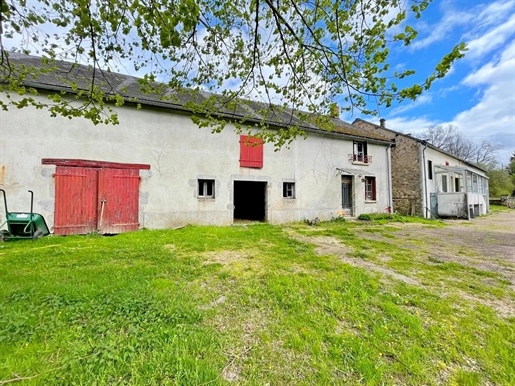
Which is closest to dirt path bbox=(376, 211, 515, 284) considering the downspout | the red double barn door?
the downspout

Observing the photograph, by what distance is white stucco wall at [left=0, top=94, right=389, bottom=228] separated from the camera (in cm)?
717

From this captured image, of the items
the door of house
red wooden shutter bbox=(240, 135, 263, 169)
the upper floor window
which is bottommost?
the door of house

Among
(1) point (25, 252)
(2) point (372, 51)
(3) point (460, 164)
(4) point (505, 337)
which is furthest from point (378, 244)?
(3) point (460, 164)

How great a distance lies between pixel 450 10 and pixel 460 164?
2199cm

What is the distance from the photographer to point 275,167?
36.5 feet

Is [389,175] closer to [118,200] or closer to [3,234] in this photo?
[118,200]

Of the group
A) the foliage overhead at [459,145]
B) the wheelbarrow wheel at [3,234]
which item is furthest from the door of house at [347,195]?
the foliage overhead at [459,145]

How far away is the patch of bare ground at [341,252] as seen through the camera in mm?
4320

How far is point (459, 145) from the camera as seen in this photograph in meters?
38.6

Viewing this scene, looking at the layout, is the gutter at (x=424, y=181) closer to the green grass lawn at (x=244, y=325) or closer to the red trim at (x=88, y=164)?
the green grass lawn at (x=244, y=325)

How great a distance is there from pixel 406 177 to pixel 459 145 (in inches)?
1294

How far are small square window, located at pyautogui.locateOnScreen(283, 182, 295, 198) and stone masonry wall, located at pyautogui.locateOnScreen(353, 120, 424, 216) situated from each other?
7.75 metres

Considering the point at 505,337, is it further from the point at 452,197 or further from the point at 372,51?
the point at 452,197

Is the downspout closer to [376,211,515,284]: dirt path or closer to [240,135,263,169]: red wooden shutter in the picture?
[376,211,515,284]: dirt path
